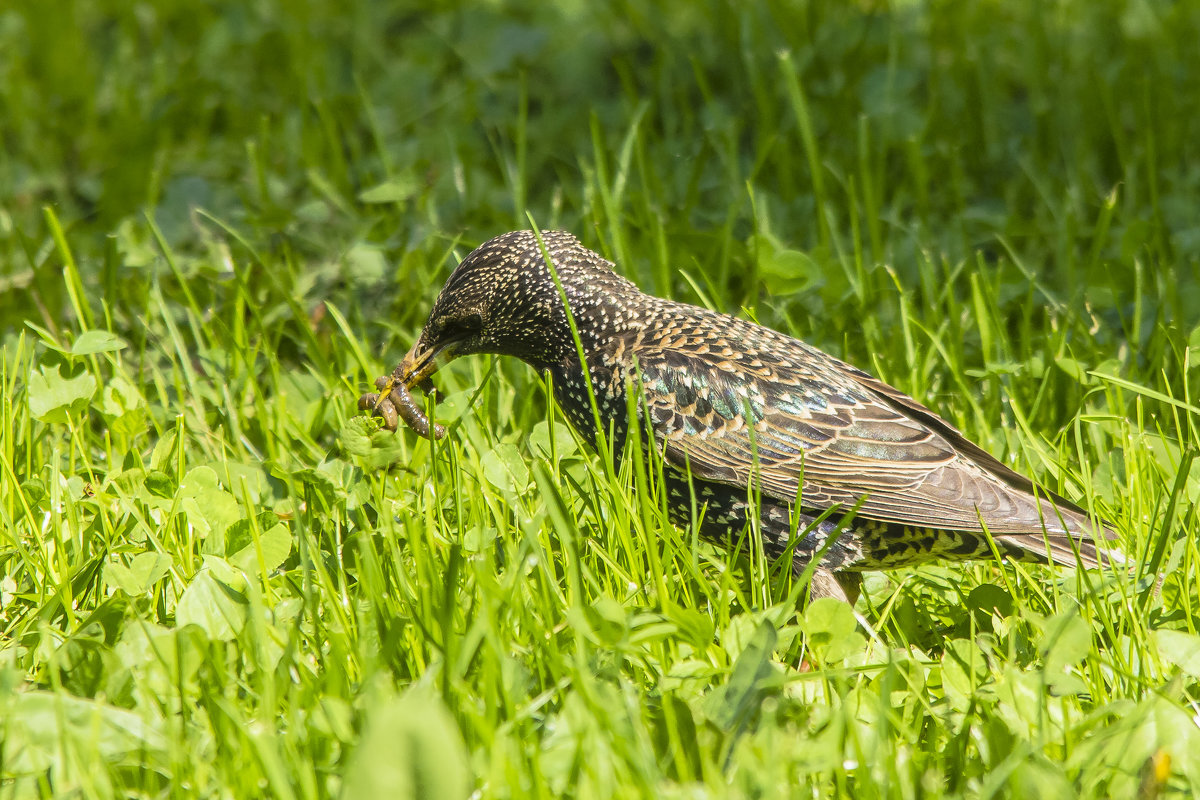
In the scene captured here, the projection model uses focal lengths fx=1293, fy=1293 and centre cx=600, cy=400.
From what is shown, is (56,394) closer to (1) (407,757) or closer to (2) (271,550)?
(2) (271,550)

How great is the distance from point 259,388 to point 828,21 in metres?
3.91

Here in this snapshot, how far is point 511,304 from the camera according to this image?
397 cm

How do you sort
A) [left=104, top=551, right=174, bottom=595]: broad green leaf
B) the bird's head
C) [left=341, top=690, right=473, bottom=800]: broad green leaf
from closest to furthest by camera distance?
[left=341, top=690, right=473, bottom=800]: broad green leaf → [left=104, top=551, right=174, bottom=595]: broad green leaf → the bird's head

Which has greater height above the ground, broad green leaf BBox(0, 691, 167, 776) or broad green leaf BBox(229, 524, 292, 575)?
broad green leaf BBox(0, 691, 167, 776)

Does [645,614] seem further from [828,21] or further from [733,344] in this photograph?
[828,21]

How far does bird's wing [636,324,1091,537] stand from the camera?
11.8 ft

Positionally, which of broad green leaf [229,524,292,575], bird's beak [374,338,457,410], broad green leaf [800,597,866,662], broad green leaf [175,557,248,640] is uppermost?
bird's beak [374,338,457,410]

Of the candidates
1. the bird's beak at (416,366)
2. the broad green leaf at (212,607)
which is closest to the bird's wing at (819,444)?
the bird's beak at (416,366)

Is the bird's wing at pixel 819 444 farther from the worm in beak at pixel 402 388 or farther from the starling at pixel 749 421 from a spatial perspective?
the worm in beak at pixel 402 388

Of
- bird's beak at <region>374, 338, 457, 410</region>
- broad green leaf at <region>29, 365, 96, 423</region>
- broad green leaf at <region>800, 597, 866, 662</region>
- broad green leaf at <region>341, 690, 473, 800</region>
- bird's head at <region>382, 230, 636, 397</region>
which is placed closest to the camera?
broad green leaf at <region>341, 690, 473, 800</region>

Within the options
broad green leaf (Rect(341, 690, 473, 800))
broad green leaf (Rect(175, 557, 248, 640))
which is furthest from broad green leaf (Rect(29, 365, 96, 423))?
broad green leaf (Rect(341, 690, 473, 800))

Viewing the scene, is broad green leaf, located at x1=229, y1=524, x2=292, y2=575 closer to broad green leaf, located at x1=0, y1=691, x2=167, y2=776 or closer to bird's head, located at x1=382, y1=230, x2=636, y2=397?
bird's head, located at x1=382, y1=230, x2=636, y2=397

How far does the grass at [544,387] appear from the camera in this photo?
8.98 ft

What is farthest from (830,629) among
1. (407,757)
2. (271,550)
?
(271,550)
